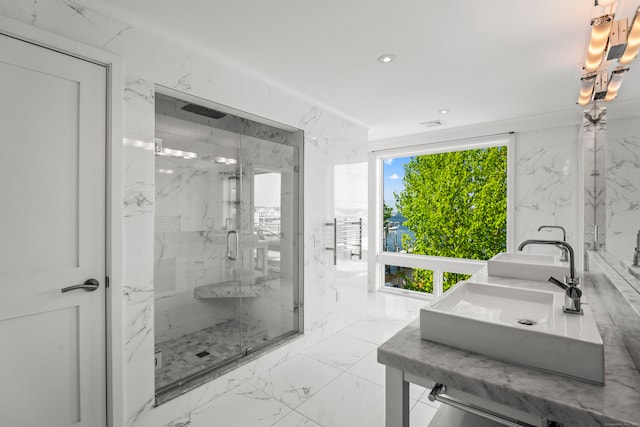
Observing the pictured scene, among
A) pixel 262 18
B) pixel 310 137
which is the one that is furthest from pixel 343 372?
pixel 262 18

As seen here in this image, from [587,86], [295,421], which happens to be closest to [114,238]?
[295,421]

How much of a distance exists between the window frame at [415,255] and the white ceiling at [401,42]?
0.94 meters

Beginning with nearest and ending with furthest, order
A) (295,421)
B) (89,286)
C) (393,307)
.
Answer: (89,286) → (295,421) → (393,307)

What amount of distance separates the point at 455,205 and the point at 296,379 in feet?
15.0

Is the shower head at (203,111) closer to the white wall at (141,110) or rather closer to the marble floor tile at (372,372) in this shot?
the white wall at (141,110)

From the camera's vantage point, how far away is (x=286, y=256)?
10.1ft

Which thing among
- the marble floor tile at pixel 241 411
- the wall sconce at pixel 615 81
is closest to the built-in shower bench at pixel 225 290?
the marble floor tile at pixel 241 411

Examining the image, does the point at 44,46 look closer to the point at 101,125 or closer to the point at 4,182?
the point at 101,125

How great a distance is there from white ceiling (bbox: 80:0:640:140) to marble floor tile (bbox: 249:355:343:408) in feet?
7.98

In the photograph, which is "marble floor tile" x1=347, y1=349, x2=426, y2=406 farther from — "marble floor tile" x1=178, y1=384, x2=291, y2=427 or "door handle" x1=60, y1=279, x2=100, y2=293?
"door handle" x1=60, y1=279, x2=100, y2=293

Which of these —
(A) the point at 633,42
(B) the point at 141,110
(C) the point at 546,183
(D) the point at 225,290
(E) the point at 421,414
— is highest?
(A) the point at 633,42

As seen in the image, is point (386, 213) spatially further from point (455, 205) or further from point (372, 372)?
point (372, 372)

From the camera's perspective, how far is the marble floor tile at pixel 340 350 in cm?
284

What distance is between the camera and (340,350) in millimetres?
3061
